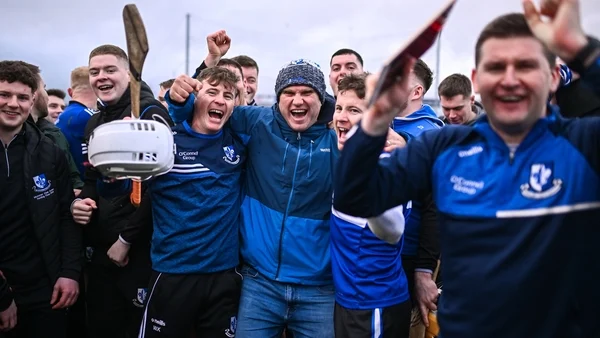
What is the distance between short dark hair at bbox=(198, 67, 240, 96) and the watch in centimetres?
231

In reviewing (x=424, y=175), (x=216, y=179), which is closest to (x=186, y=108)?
(x=216, y=179)

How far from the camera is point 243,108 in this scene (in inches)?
142

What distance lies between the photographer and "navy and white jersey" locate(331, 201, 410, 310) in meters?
2.78

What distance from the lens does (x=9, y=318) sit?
3287 mm

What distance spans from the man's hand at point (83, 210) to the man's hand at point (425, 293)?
2461 millimetres

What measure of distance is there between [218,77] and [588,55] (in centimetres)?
238

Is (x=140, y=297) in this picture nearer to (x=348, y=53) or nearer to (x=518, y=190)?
(x=518, y=190)

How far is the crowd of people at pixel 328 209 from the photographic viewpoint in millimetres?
1641

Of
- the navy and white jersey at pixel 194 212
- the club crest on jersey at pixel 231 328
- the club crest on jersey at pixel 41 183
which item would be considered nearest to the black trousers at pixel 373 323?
the club crest on jersey at pixel 231 328

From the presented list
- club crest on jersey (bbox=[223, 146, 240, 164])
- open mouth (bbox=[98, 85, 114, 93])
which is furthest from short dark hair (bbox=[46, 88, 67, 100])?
club crest on jersey (bbox=[223, 146, 240, 164])

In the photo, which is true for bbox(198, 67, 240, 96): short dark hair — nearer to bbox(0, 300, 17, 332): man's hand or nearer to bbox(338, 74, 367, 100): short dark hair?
bbox(338, 74, 367, 100): short dark hair

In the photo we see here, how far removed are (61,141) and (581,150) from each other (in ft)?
14.9

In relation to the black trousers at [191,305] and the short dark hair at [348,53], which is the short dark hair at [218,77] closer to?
the black trousers at [191,305]

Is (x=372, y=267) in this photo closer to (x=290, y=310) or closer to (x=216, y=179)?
(x=290, y=310)
